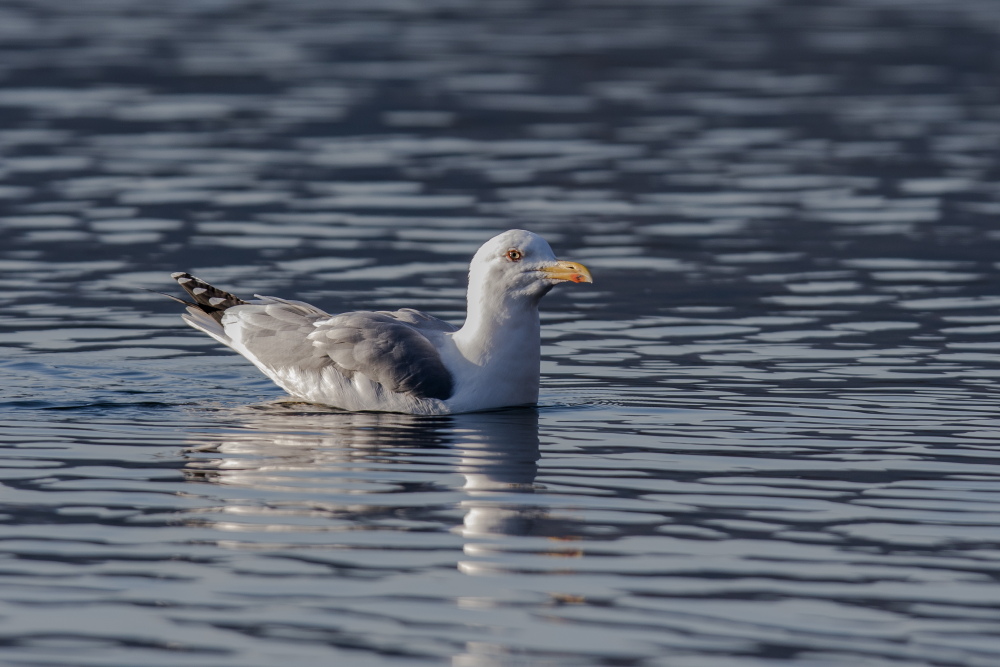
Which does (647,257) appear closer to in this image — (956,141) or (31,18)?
(956,141)

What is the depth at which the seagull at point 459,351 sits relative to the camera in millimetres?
13078

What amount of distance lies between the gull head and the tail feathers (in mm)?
2352

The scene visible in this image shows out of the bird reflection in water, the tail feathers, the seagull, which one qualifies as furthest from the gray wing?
the tail feathers

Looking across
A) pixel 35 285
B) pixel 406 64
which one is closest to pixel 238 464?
pixel 35 285

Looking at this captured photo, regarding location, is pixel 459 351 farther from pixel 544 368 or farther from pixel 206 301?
pixel 206 301

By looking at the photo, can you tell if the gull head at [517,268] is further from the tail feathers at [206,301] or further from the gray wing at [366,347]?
the tail feathers at [206,301]

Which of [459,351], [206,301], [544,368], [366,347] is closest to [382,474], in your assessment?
[366,347]

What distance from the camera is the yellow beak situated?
12711 millimetres

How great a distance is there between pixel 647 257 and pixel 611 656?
12279 millimetres

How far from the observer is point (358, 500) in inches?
414

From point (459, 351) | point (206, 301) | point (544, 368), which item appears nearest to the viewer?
point (459, 351)

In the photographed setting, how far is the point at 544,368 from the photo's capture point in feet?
49.7

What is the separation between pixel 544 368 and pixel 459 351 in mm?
1996

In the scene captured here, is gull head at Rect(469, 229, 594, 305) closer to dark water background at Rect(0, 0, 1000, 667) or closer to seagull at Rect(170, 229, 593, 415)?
seagull at Rect(170, 229, 593, 415)
